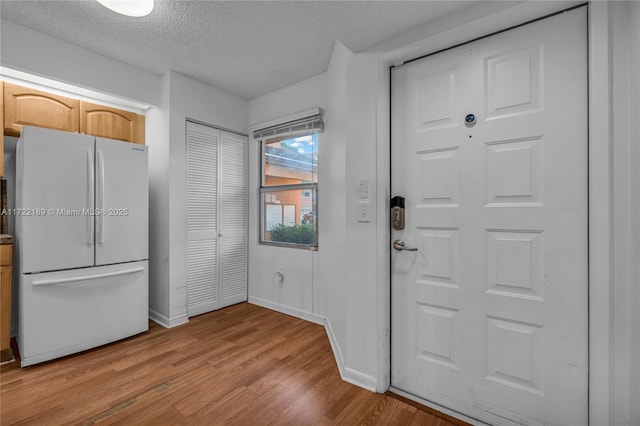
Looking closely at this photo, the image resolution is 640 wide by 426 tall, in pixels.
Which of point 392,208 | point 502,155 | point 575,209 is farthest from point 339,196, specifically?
point 575,209

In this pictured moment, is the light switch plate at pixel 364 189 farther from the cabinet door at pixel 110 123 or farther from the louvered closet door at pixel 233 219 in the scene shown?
the cabinet door at pixel 110 123

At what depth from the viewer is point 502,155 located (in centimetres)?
154

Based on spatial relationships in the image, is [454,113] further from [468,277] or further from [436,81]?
[468,277]

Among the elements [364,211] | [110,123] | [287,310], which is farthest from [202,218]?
[364,211]

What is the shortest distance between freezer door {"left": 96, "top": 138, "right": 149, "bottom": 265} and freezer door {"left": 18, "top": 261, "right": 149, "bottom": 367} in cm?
14

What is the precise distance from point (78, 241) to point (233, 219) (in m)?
1.52

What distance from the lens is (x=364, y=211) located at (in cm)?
192

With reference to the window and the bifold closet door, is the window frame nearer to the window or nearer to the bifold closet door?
the window

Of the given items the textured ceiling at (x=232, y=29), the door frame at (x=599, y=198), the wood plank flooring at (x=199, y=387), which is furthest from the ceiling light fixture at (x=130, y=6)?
the wood plank flooring at (x=199, y=387)

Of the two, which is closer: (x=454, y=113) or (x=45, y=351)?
(x=454, y=113)

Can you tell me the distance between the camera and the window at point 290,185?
10.3 feet

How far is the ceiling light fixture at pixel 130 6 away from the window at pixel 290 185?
5.14 feet

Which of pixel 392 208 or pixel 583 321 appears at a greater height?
pixel 392 208

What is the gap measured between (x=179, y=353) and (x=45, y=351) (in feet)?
3.11
